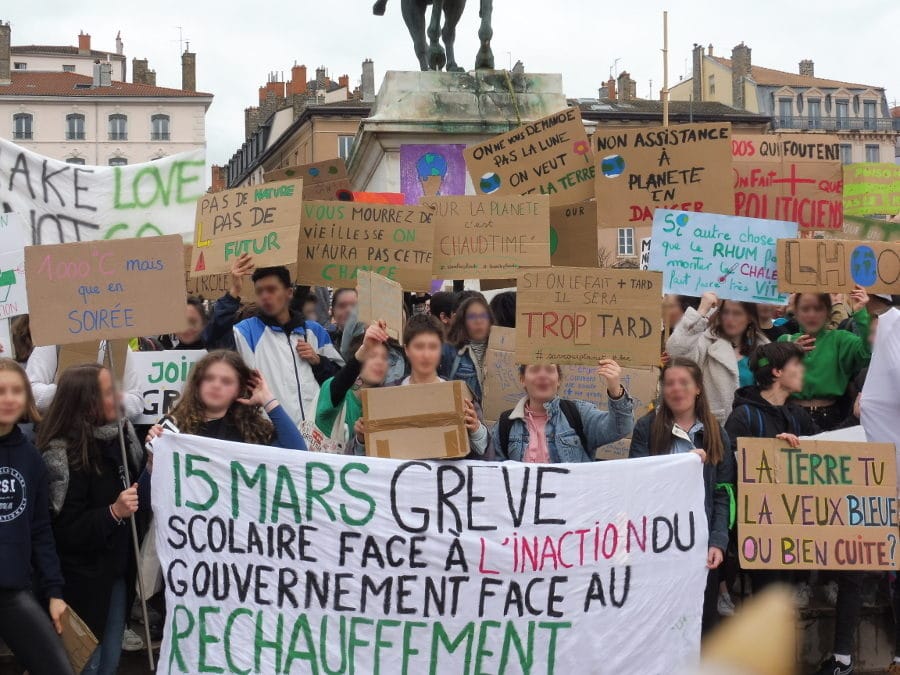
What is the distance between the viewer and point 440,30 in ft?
39.8

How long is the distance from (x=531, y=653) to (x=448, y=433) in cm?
99

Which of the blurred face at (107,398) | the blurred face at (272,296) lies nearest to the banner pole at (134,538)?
the blurred face at (107,398)

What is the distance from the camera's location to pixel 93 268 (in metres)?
5.94

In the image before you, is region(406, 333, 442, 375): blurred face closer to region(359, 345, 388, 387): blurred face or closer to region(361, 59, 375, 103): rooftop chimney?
region(359, 345, 388, 387): blurred face

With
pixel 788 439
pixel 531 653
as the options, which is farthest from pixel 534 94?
pixel 531 653

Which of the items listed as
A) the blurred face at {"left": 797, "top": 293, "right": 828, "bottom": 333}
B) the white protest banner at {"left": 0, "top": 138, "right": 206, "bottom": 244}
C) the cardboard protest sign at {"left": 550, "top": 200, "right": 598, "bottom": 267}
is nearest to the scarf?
the white protest banner at {"left": 0, "top": 138, "right": 206, "bottom": 244}

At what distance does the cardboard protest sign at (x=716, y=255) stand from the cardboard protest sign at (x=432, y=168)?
12.6 ft

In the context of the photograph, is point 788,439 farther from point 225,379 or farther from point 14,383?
point 14,383

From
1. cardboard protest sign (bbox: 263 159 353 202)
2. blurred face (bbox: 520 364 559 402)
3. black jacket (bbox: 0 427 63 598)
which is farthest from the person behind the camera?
cardboard protest sign (bbox: 263 159 353 202)

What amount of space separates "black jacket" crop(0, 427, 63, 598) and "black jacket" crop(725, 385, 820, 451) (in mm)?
3195

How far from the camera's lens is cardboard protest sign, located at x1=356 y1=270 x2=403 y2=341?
6.39 meters

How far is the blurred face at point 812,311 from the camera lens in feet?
25.2

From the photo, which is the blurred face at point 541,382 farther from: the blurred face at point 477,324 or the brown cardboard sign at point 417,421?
the blurred face at point 477,324

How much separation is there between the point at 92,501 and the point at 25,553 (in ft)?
1.56
